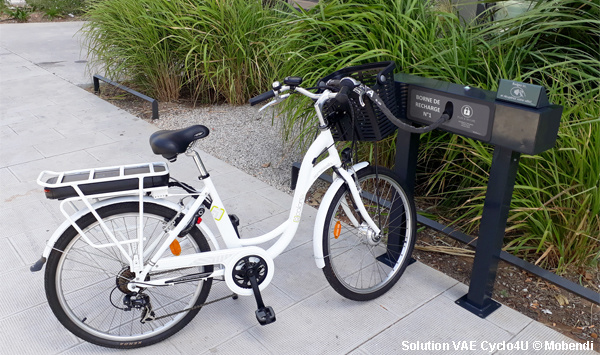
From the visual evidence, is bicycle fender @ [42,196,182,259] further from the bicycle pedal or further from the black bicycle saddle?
the bicycle pedal

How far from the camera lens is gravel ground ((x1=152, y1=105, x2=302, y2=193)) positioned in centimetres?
481

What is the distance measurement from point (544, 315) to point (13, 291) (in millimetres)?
2921

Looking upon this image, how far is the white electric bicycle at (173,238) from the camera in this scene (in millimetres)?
2359

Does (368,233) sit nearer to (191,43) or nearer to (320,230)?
(320,230)

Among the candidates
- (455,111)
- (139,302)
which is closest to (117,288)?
(139,302)

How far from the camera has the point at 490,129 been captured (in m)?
2.58

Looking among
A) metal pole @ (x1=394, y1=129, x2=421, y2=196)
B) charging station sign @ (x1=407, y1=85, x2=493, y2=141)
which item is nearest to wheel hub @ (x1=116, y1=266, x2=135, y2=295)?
metal pole @ (x1=394, y1=129, x2=421, y2=196)

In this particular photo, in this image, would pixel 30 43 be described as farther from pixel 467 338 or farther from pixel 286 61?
pixel 467 338

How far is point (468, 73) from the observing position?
3.62 m

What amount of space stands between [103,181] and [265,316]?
3.27ft

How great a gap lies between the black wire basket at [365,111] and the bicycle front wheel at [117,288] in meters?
0.88

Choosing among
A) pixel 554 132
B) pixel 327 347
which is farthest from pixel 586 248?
pixel 327 347

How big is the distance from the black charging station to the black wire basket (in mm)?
190

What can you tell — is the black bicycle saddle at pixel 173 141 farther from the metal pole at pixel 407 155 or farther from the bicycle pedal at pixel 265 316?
the metal pole at pixel 407 155
